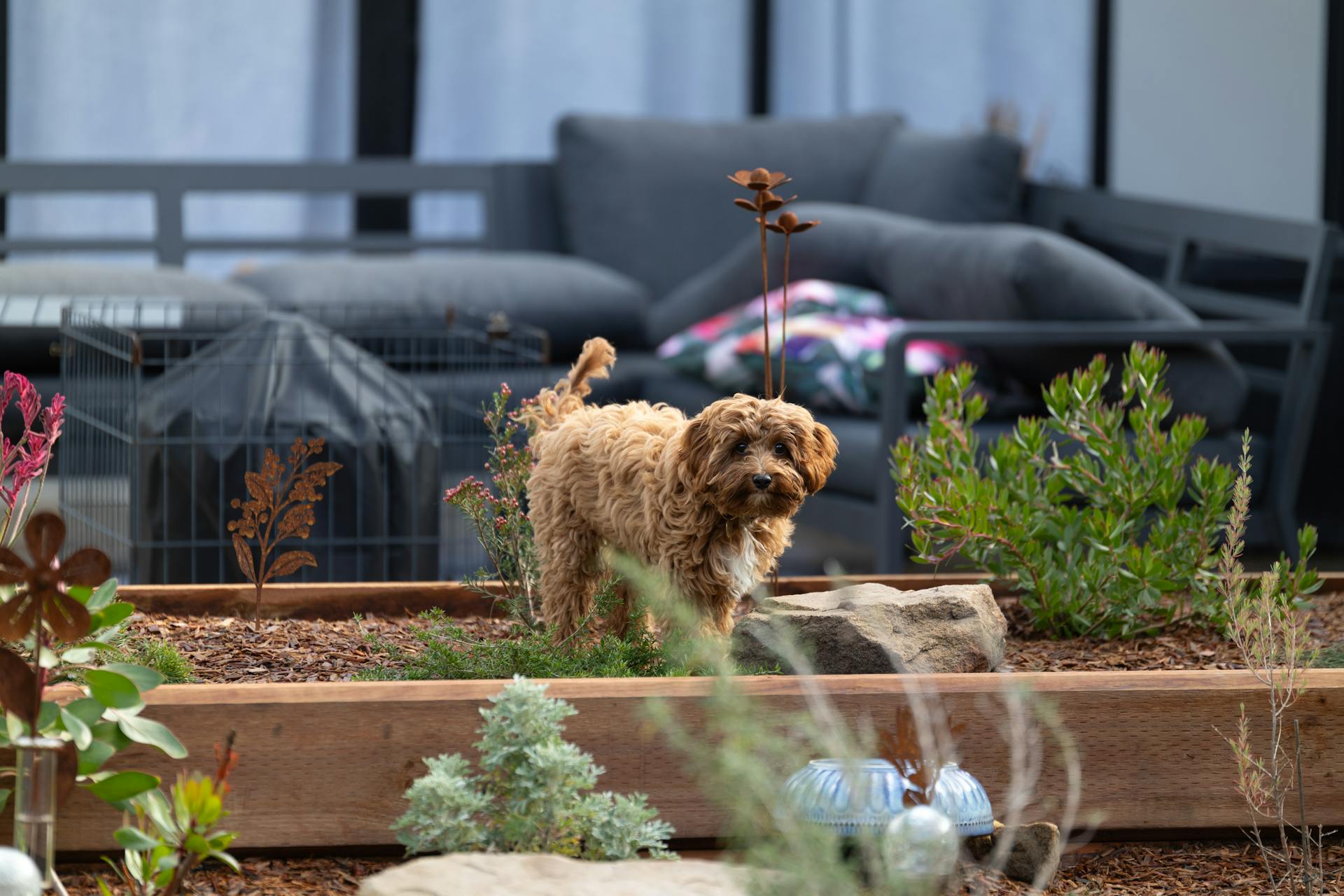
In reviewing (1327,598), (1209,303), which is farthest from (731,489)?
(1209,303)

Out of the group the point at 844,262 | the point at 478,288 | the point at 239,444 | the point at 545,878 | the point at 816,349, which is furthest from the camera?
the point at 844,262

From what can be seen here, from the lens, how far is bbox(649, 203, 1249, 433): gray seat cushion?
350cm

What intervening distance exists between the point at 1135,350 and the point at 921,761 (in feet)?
3.29

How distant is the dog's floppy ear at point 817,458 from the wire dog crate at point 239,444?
0.99 meters

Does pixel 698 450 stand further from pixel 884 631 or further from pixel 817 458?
pixel 884 631

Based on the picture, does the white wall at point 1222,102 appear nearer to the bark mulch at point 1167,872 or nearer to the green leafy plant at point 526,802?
the bark mulch at point 1167,872

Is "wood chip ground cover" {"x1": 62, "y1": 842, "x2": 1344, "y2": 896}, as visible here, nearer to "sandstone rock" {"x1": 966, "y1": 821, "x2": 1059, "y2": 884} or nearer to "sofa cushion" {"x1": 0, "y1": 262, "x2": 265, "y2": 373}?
"sandstone rock" {"x1": 966, "y1": 821, "x2": 1059, "y2": 884}

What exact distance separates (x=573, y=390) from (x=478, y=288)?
220 centimetres

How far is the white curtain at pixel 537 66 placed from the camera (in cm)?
561

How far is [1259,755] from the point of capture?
65.2 inches

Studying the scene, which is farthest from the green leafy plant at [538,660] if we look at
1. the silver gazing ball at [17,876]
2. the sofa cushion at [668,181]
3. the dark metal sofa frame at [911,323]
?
the sofa cushion at [668,181]

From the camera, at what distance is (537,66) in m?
5.67

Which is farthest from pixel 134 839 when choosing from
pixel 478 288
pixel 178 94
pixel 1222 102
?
pixel 1222 102

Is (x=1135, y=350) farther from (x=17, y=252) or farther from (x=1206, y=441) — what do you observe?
(x=17, y=252)
